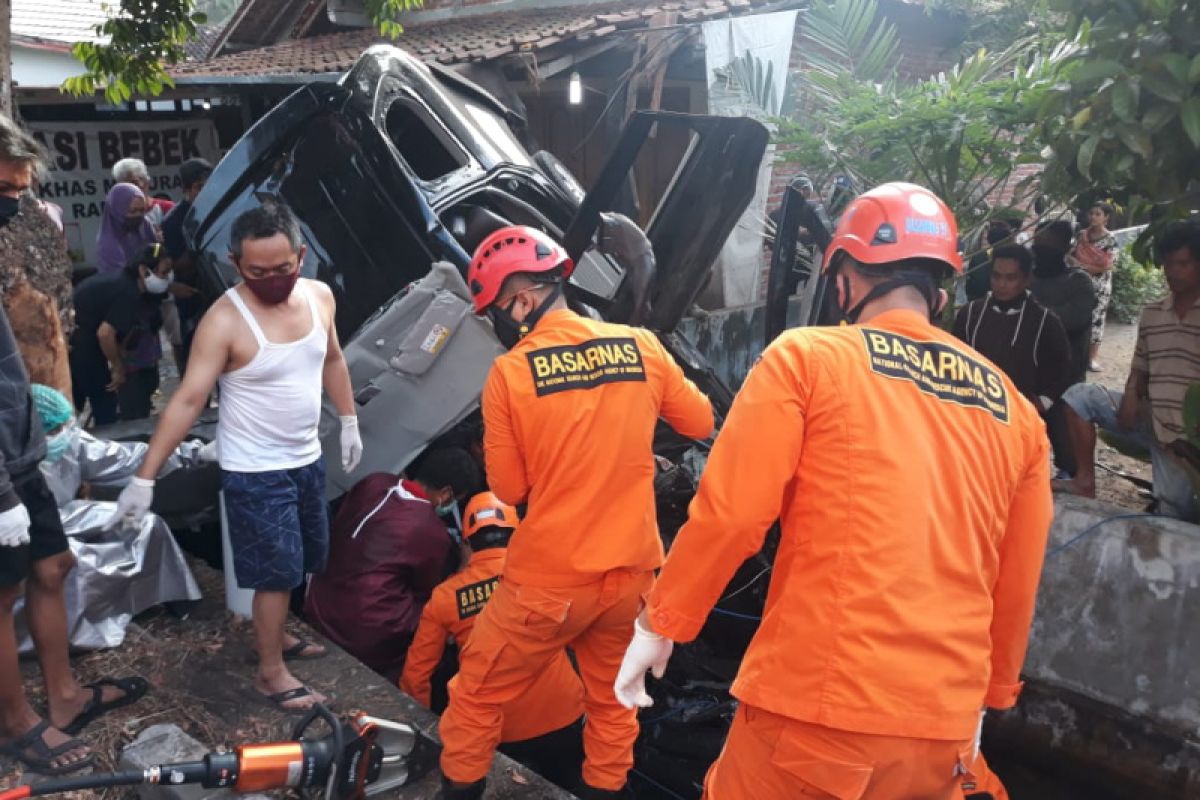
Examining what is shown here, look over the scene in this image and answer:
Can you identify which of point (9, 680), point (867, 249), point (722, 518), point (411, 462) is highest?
point (867, 249)

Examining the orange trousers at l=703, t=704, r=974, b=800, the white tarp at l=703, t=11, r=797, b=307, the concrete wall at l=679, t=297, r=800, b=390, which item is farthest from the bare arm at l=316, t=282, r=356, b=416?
the white tarp at l=703, t=11, r=797, b=307

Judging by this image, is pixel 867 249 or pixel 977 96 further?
pixel 977 96

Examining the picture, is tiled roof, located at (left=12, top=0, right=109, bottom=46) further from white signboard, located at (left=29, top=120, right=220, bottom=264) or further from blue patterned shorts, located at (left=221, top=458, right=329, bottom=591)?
blue patterned shorts, located at (left=221, top=458, right=329, bottom=591)

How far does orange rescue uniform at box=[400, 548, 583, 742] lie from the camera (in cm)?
324

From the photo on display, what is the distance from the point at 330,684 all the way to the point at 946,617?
2367mm

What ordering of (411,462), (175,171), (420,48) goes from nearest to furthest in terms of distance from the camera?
(411,462) → (420,48) → (175,171)

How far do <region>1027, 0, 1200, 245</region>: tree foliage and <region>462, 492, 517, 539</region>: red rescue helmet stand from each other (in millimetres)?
2398

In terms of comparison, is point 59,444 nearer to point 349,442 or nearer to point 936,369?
point 349,442

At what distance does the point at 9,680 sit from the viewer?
9.17 feet

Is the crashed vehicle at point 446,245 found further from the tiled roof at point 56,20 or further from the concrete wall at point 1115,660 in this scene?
the tiled roof at point 56,20

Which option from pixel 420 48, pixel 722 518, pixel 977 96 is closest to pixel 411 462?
pixel 722 518

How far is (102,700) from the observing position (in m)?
3.18

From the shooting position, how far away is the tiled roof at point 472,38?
8.27 m

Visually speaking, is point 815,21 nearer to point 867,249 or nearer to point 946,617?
point 867,249
